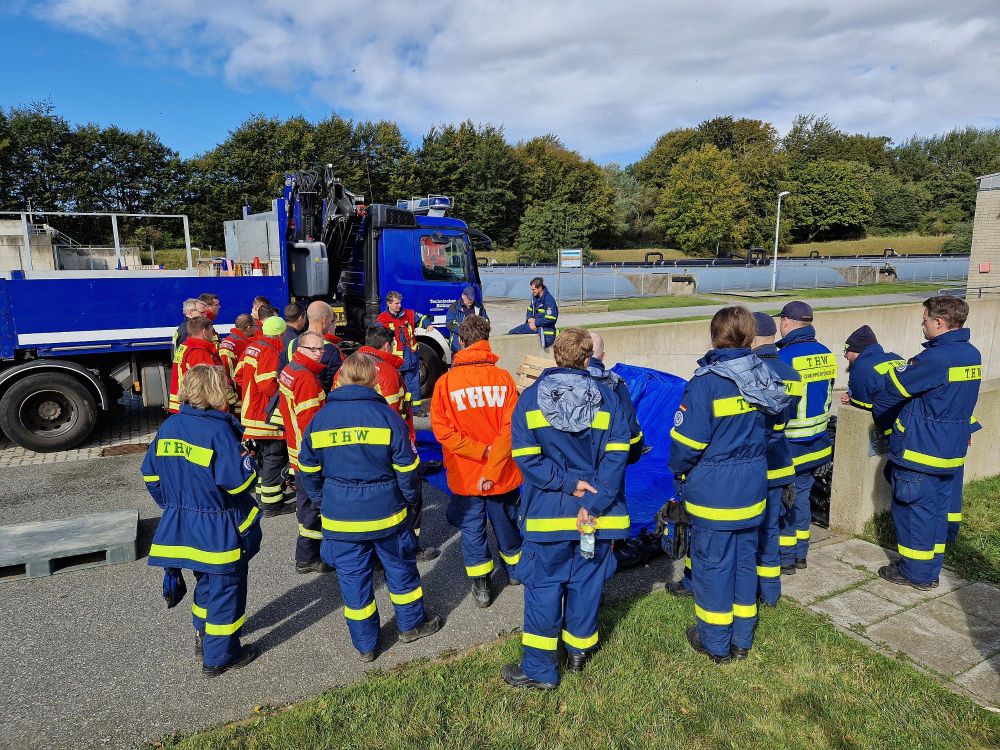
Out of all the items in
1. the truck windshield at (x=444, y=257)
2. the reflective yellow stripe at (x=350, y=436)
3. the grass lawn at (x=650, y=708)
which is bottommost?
the grass lawn at (x=650, y=708)

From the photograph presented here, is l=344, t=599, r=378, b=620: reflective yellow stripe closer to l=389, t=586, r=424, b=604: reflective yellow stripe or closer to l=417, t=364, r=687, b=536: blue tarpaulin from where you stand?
l=389, t=586, r=424, b=604: reflective yellow stripe

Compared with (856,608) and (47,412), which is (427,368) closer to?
(47,412)

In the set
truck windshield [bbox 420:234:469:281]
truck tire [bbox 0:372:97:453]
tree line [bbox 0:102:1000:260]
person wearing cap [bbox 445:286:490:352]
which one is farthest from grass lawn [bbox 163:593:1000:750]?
tree line [bbox 0:102:1000:260]

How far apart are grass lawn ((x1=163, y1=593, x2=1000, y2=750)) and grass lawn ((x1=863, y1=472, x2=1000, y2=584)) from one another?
5.73 ft

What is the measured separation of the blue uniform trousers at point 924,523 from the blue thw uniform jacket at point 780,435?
1.13 meters

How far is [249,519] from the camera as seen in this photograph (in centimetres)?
357

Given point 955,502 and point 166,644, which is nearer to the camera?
point 166,644

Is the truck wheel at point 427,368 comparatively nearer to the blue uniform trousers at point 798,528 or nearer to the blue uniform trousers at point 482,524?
the blue uniform trousers at point 482,524

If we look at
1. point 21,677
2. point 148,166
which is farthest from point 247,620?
point 148,166

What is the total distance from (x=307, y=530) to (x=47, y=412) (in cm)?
489

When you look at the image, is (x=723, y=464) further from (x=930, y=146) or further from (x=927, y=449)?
(x=930, y=146)

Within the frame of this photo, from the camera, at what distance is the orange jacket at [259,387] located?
555 cm

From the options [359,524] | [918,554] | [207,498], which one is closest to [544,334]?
[918,554]

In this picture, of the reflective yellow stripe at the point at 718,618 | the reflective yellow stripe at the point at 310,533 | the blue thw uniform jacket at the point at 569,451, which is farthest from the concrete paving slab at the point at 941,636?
the reflective yellow stripe at the point at 310,533
